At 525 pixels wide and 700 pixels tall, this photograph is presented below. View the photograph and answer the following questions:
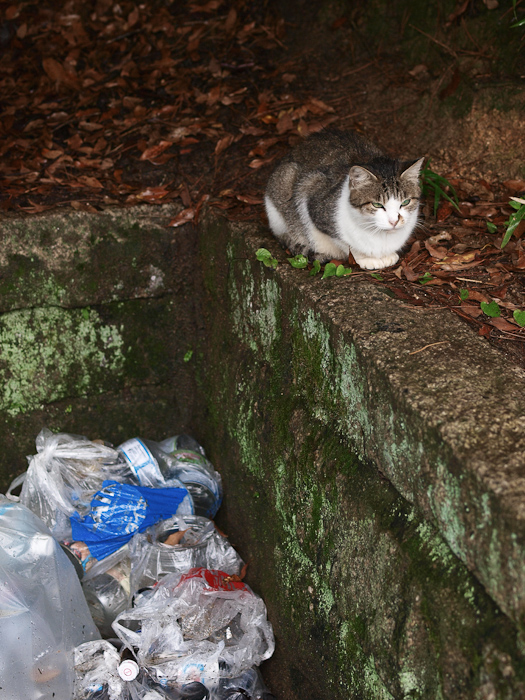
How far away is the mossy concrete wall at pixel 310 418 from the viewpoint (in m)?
1.39

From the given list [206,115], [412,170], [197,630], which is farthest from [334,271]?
[206,115]

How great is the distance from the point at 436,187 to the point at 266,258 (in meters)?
0.88

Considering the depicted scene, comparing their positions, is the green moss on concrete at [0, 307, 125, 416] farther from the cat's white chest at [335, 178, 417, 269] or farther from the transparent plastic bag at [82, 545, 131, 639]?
the cat's white chest at [335, 178, 417, 269]

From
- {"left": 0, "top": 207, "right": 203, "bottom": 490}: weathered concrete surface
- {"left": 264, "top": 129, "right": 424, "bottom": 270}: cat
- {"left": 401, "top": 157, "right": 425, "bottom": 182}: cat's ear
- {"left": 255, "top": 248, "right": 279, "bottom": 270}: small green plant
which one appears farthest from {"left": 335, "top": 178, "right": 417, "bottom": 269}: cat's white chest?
{"left": 0, "top": 207, "right": 203, "bottom": 490}: weathered concrete surface

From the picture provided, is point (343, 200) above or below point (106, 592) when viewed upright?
above

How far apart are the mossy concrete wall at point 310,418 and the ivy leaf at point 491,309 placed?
0.40ft

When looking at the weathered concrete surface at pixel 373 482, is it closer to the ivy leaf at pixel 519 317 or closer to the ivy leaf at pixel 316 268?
the ivy leaf at pixel 316 268

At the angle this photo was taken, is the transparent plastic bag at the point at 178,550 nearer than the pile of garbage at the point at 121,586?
No

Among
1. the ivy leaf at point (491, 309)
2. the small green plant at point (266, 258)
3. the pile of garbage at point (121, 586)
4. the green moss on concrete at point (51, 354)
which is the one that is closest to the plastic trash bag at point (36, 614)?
the pile of garbage at point (121, 586)

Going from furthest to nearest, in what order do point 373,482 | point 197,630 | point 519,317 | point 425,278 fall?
point 197,630 → point 425,278 → point 519,317 → point 373,482

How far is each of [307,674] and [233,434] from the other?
3.52 ft

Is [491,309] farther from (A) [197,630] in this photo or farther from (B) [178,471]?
(B) [178,471]

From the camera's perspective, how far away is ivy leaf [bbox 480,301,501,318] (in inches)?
77.7

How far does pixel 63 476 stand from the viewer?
294 centimetres
